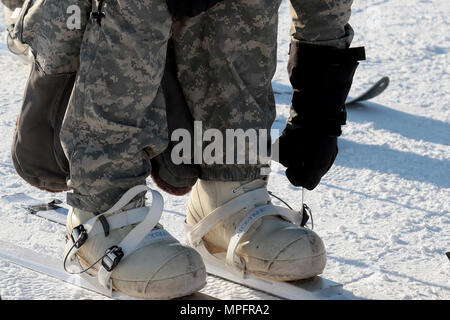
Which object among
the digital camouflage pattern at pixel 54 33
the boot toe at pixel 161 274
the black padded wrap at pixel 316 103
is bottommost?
the boot toe at pixel 161 274

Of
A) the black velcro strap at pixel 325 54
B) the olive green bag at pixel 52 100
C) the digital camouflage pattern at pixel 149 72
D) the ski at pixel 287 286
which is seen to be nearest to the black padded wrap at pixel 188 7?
the digital camouflage pattern at pixel 149 72

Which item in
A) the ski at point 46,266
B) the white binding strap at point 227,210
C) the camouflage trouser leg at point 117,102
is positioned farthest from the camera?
the white binding strap at point 227,210

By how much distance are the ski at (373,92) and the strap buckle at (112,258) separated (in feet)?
6.23

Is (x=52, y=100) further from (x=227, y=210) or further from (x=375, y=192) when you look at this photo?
(x=375, y=192)

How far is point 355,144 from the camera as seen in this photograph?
10.1 feet

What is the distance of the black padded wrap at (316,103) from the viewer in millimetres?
1998

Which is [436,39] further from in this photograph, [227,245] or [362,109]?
[227,245]

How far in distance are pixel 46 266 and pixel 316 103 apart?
731 mm

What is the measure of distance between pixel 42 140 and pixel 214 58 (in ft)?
1.41

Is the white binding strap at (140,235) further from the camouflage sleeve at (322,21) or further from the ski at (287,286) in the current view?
the camouflage sleeve at (322,21)

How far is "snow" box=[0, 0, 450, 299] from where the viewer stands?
79.2 inches

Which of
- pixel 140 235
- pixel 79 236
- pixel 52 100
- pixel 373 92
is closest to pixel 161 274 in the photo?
pixel 140 235

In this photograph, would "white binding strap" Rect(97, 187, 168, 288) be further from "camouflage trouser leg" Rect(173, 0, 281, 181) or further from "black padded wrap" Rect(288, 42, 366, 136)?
"black padded wrap" Rect(288, 42, 366, 136)
